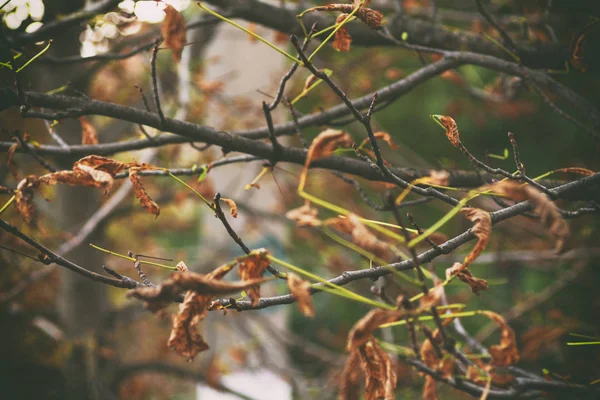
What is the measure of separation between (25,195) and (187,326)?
71 centimetres

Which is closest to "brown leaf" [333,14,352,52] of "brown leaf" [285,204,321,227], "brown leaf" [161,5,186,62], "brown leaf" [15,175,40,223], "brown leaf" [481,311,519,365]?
"brown leaf" [161,5,186,62]

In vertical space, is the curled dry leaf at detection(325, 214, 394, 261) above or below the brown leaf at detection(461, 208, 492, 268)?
above

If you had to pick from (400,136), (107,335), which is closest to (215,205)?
(107,335)

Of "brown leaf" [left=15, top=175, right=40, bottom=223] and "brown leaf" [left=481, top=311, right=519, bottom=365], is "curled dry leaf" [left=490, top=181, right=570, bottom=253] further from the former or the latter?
"brown leaf" [left=15, top=175, right=40, bottom=223]

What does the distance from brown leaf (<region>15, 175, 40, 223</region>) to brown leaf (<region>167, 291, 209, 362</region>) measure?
0.64 meters

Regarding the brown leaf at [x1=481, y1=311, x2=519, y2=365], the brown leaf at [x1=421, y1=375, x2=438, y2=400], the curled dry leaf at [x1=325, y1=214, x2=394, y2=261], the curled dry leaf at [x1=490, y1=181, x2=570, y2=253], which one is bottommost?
the brown leaf at [x1=421, y1=375, x2=438, y2=400]

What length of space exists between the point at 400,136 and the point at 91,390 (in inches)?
220

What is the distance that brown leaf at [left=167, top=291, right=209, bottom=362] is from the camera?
0.84 metres

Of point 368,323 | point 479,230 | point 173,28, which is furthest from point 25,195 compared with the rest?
point 479,230

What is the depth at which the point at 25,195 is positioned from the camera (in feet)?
3.91

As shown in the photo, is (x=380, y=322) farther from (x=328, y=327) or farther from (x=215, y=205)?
(x=328, y=327)

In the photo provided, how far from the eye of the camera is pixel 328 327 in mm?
7277

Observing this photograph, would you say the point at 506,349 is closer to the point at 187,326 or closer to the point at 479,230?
the point at 479,230

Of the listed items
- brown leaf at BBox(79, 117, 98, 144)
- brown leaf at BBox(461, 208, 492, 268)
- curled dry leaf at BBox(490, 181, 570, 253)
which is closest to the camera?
curled dry leaf at BBox(490, 181, 570, 253)
